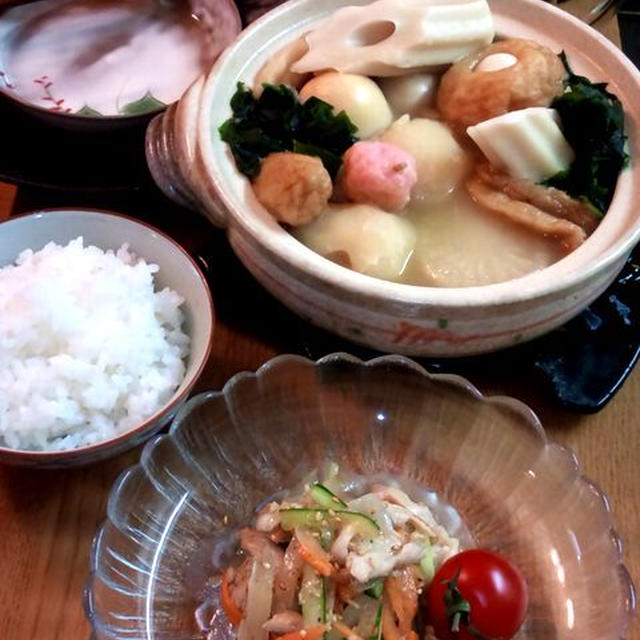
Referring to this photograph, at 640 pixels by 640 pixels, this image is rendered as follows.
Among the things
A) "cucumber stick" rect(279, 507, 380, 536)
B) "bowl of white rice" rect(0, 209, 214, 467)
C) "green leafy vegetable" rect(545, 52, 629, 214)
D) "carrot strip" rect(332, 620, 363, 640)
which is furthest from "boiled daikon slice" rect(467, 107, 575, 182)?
"carrot strip" rect(332, 620, 363, 640)

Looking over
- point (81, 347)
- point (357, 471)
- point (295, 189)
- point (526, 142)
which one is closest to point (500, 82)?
point (526, 142)

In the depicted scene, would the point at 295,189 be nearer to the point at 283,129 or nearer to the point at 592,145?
the point at 283,129

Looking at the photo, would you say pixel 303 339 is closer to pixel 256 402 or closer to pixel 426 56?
pixel 256 402

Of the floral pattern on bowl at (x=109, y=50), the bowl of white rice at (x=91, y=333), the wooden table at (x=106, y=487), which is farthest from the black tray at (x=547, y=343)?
the floral pattern on bowl at (x=109, y=50)

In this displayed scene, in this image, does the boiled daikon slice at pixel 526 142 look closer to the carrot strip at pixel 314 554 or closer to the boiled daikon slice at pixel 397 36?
the boiled daikon slice at pixel 397 36

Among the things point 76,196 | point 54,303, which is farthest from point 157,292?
point 76,196
